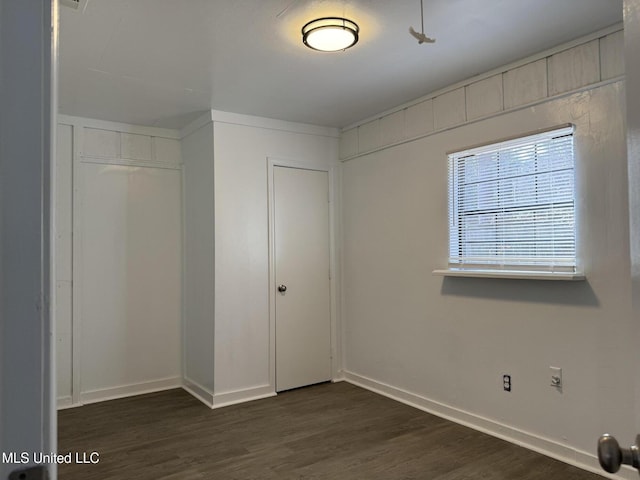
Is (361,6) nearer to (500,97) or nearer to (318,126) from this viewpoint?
(500,97)

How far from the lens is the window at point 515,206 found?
2.83 meters

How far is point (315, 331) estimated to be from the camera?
4586mm

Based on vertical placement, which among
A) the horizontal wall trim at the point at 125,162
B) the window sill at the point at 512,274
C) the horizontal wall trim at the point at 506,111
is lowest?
the window sill at the point at 512,274

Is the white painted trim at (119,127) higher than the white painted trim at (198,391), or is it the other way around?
the white painted trim at (119,127)

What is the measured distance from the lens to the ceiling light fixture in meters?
2.46

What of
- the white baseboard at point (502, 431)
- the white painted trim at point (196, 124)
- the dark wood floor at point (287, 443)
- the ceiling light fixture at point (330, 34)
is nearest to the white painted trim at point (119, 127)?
the white painted trim at point (196, 124)

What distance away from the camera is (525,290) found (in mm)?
3029

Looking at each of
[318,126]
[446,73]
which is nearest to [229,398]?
[318,126]

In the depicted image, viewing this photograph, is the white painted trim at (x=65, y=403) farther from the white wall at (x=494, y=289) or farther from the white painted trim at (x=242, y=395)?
the white wall at (x=494, y=289)

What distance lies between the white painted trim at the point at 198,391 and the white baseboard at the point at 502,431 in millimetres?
1480

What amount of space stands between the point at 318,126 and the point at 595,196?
271 cm

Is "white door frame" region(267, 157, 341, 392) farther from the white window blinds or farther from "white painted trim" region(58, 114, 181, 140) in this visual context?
the white window blinds

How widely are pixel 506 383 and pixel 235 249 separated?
2.46 meters
